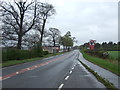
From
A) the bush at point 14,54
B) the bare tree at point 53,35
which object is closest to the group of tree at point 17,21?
the bush at point 14,54

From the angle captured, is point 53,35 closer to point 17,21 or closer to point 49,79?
point 17,21

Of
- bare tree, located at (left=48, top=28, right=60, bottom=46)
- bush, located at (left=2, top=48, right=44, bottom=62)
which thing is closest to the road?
bush, located at (left=2, top=48, right=44, bottom=62)

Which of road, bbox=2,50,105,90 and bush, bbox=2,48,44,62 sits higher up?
bush, bbox=2,48,44,62

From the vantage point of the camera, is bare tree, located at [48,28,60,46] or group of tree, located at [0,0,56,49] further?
bare tree, located at [48,28,60,46]

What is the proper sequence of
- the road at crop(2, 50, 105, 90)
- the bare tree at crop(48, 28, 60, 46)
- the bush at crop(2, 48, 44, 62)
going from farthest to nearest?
1. the bare tree at crop(48, 28, 60, 46)
2. the bush at crop(2, 48, 44, 62)
3. the road at crop(2, 50, 105, 90)

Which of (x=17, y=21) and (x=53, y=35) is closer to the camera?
(x=17, y=21)

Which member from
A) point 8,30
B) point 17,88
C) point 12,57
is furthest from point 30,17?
point 17,88

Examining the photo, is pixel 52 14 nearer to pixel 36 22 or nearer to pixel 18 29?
pixel 36 22

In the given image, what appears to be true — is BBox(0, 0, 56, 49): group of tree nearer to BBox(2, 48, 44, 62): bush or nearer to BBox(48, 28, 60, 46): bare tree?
BBox(2, 48, 44, 62): bush

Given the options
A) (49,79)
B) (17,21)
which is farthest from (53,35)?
(49,79)

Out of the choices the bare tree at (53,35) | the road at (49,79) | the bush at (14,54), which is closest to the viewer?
the road at (49,79)

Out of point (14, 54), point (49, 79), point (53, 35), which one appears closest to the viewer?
point (49, 79)

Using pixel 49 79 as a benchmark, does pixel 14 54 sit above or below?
above

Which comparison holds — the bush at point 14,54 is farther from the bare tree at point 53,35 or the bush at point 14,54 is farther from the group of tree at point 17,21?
the bare tree at point 53,35
